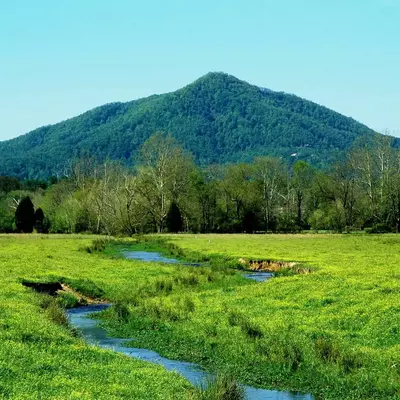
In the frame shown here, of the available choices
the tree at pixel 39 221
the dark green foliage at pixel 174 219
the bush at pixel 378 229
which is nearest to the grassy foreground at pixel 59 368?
the bush at pixel 378 229

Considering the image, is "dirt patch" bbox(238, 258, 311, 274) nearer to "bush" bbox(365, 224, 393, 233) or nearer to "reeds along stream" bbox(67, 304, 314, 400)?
"reeds along stream" bbox(67, 304, 314, 400)

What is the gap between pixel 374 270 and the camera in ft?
131

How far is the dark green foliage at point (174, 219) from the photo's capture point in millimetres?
112750

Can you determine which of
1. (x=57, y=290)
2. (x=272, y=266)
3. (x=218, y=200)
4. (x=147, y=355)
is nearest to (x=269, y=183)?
(x=218, y=200)

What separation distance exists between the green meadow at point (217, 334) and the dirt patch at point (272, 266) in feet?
17.9

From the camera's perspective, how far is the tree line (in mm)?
110875

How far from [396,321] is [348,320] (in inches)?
73.9

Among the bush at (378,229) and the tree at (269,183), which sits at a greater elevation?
the tree at (269,183)

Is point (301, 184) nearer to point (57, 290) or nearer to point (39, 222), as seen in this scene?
point (39, 222)

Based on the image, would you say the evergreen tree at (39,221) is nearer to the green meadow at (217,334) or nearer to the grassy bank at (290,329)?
the green meadow at (217,334)

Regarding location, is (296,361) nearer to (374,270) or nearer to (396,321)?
(396,321)

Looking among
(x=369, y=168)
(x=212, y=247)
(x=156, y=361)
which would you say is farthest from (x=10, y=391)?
(x=369, y=168)

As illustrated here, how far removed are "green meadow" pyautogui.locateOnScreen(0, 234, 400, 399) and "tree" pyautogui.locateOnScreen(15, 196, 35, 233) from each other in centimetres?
7563

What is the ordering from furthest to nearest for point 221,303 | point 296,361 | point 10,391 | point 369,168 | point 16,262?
point 369,168, point 16,262, point 221,303, point 296,361, point 10,391
